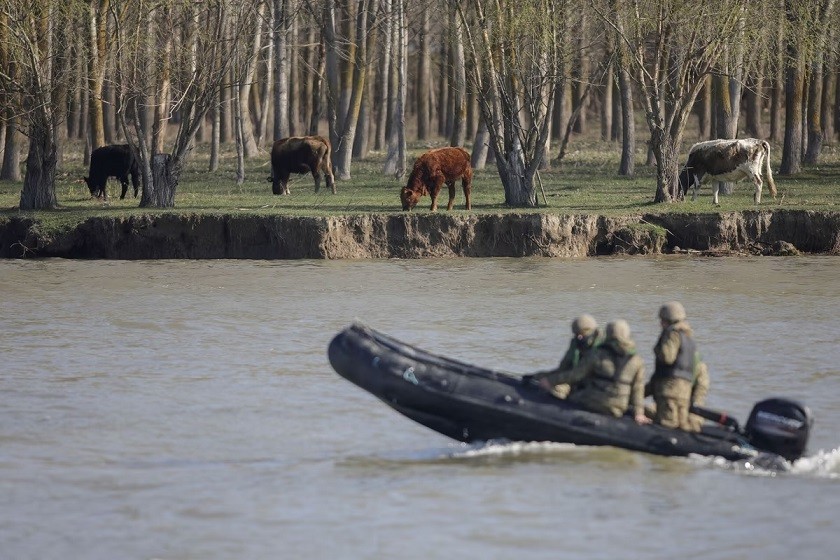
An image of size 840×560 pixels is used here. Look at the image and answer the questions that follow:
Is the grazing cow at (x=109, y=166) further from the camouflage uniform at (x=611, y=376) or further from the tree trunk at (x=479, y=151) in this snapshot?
the camouflage uniform at (x=611, y=376)

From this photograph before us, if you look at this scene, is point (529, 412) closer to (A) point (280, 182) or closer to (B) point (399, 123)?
(A) point (280, 182)

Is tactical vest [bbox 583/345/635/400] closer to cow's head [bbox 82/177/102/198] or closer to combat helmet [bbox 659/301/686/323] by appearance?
combat helmet [bbox 659/301/686/323]

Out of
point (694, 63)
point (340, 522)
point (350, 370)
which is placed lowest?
point (340, 522)

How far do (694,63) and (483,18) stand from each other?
3860 millimetres

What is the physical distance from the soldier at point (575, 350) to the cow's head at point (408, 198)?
13.1 meters

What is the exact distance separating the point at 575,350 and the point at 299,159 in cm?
1901

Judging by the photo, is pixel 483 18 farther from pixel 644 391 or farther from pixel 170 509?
pixel 170 509

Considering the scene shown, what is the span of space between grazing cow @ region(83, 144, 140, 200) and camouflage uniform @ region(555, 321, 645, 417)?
1820 cm

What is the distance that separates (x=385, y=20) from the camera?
3347cm

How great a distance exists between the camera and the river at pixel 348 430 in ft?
31.2

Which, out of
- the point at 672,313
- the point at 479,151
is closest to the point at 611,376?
the point at 672,313

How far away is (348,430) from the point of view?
12633 millimetres

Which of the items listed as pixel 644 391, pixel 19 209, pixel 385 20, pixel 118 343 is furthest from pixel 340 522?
pixel 385 20

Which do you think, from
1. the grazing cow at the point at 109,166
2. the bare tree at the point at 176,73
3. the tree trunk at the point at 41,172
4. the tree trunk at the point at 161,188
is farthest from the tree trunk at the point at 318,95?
the tree trunk at the point at 41,172
